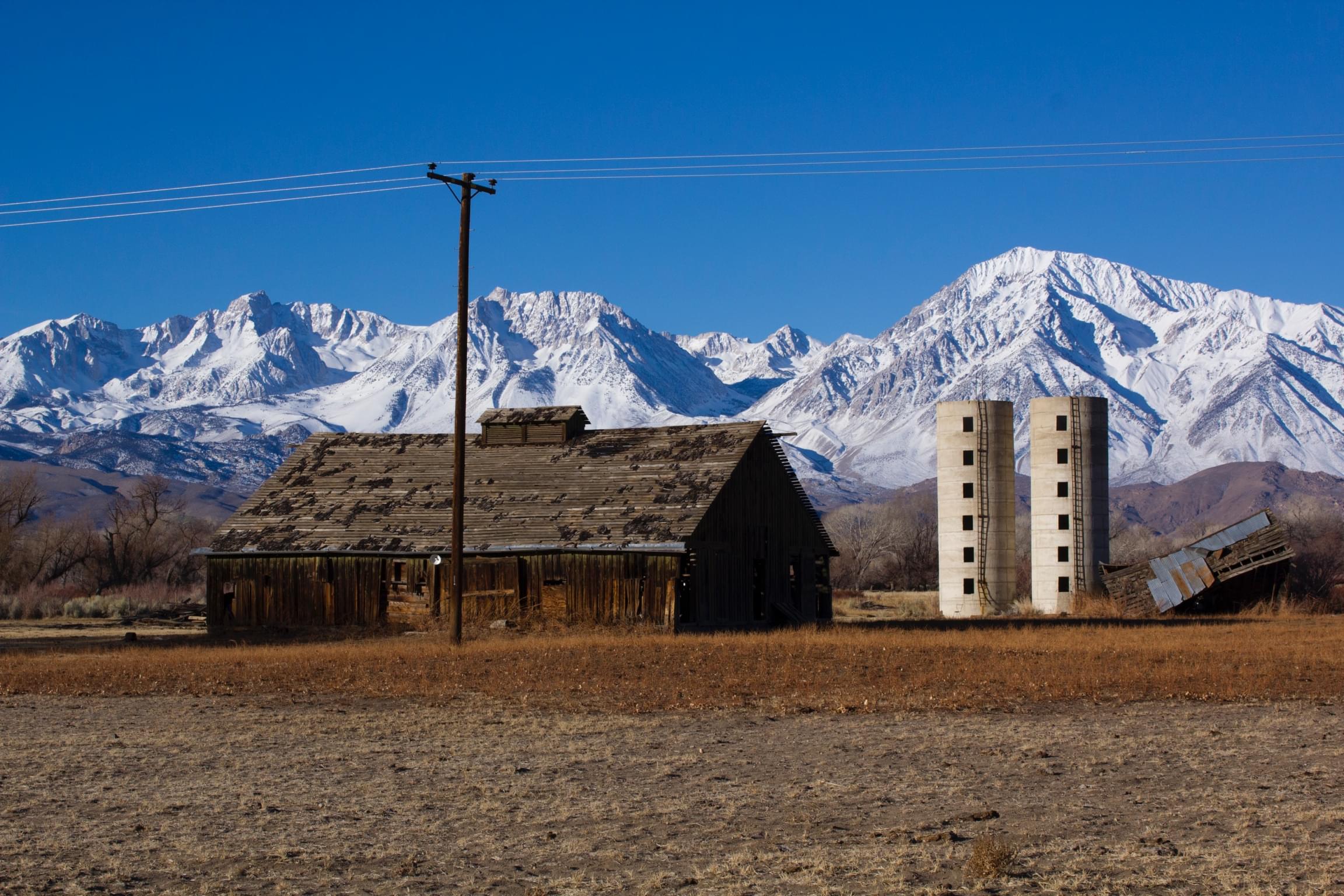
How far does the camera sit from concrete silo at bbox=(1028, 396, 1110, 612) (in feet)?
213

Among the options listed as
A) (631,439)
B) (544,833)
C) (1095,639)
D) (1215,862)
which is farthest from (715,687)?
(631,439)

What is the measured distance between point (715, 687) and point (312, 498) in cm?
2323

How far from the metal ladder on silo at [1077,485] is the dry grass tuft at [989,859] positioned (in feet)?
184

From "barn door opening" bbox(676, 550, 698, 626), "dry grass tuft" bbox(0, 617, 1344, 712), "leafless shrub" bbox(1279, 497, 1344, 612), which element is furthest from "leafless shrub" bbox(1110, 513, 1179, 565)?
"dry grass tuft" bbox(0, 617, 1344, 712)

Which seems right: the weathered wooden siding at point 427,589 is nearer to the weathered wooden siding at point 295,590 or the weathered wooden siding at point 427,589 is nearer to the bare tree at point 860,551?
the weathered wooden siding at point 295,590

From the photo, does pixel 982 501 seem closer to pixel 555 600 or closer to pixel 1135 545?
pixel 555 600

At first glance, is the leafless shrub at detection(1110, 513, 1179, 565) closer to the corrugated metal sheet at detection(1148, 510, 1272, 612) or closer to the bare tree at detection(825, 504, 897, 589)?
the bare tree at detection(825, 504, 897, 589)

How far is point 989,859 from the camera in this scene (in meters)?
9.64

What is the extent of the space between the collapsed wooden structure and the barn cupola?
2311 cm

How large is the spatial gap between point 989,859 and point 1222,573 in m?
45.9

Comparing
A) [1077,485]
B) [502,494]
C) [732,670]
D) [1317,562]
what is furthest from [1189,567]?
[732,670]

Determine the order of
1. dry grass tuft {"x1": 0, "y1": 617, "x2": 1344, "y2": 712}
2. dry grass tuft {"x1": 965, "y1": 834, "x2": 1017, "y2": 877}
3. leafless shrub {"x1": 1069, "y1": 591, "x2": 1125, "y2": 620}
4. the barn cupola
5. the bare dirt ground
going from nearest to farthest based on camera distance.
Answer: dry grass tuft {"x1": 965, "y1": 834, "x2": 1017, "y2": 877} → the bare dirt ground → dry grass tuft {"x1": 0, "y1": 617, "x2": 1344, "y2": 712} → the barn cupola → leafless shrub {"x1": 1069, "y1": 591, "x2": 1125, "y2": 620}

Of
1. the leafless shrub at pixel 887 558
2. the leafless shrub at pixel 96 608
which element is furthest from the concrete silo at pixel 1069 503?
the leafless shrub at pixel 96 608

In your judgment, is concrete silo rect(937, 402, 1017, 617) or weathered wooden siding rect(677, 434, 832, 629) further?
concrete silo rect(937, 402, 1017, 617)
